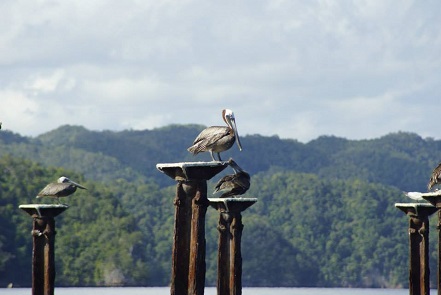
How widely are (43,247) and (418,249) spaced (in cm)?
913

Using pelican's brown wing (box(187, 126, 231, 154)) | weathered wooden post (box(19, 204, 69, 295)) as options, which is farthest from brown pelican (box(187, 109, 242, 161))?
weathered wooden post (box(19, 204, 69, 295))

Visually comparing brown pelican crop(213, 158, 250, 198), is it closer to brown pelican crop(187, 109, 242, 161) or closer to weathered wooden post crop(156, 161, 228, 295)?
brown pelican crop(187, 109, 242, 161)

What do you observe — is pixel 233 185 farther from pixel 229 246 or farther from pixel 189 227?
pixel 189 227

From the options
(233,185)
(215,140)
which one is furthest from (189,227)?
(233,185)

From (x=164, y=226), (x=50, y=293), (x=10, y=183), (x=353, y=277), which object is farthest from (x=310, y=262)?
(x=50, y=293)

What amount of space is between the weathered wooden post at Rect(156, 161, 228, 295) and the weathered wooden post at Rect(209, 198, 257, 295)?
7.05 metres

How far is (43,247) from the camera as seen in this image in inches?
1271

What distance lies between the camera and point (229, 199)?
99.2ft

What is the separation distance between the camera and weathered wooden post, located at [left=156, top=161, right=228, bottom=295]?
23094mm

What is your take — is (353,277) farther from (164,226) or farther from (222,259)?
(222,259)

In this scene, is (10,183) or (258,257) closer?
(10,183)

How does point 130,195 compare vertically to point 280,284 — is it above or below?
above

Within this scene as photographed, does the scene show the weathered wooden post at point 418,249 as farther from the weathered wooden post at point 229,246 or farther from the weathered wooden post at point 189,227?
the weathered wooden post at point 189,227

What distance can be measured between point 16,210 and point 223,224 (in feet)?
285
